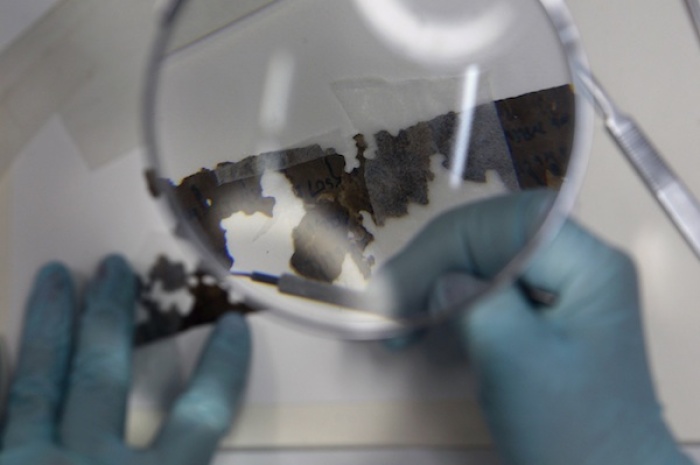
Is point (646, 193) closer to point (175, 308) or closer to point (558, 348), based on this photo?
point (558, 348)

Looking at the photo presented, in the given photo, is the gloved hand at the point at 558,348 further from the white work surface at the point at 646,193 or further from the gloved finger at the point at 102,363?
the gloved finger at the point at 102,363

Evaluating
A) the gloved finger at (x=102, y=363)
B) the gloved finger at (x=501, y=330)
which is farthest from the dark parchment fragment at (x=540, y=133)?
the gloved finger at (x=102, y=363)

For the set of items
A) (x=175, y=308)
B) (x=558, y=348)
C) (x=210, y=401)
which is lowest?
(x=558, y=348)

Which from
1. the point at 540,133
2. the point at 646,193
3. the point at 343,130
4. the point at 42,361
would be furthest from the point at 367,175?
the point at 42,361

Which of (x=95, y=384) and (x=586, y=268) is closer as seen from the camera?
(x=586, y=268)

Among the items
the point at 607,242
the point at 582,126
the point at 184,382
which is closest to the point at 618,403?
the point at 607,242

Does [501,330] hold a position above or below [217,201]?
below

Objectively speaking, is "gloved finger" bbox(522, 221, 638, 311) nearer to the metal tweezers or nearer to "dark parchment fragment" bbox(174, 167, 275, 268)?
the metal tweezers

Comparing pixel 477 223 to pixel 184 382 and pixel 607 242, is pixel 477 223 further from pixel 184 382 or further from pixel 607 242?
pixel 184 382
